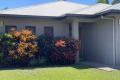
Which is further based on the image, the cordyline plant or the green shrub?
the green shrub

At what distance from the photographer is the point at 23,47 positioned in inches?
611

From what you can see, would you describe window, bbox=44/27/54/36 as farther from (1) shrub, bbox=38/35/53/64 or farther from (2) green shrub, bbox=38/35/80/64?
(1) shrub, bbox=38/35/53/64

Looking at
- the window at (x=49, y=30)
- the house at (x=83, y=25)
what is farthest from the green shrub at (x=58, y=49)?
the window at (x=49, y=30)

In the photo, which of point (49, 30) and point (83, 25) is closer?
point (49, 30)

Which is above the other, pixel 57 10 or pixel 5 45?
pixel 57 10

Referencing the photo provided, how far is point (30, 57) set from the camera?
15.9 m

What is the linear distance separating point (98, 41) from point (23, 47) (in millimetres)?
5325

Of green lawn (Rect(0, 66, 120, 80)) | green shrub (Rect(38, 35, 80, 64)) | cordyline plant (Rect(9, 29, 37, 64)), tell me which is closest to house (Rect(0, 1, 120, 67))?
green shrub (Rect(38, 35, 80, 64))

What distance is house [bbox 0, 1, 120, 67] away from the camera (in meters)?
16.0

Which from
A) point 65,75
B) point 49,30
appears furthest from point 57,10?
point 65,75

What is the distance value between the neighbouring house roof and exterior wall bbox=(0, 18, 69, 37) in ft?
1.74

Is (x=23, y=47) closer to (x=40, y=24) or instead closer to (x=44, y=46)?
(x=44, y=46)

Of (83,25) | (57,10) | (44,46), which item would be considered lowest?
(44,46)

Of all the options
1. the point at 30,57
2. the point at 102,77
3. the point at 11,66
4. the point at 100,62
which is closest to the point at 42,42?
the point at 30,57
